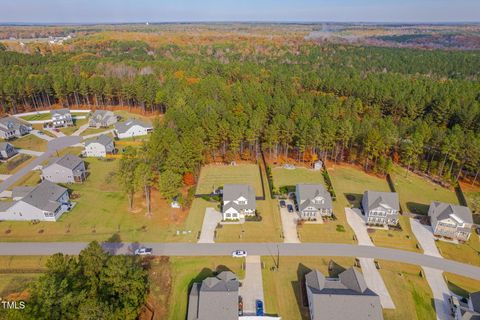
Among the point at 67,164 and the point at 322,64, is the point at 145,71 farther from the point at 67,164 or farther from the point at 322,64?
the point at 322,64

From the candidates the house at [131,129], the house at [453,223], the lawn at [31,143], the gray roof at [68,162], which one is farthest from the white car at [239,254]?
the lawn at [31,143]

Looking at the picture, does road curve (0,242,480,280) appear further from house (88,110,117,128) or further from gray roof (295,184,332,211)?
house (88,110,117,128)

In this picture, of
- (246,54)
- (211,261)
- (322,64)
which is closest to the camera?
(211,261)

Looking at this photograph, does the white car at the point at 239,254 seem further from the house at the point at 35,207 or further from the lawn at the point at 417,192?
the lawn at the point at 417,192

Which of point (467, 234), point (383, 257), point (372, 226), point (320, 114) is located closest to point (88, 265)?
point (383, 257)

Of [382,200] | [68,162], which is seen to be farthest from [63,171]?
[382,200]

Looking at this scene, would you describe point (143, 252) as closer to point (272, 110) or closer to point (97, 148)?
point (97, 148)

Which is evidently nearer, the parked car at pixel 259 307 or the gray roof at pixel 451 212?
the parked car at pixel 259 307
